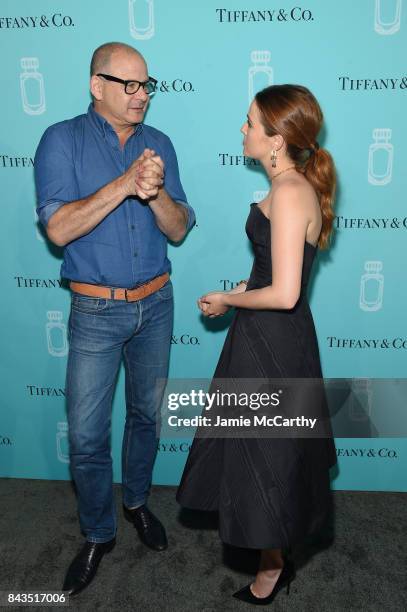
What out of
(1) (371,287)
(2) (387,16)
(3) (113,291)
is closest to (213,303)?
(3) (113,291)

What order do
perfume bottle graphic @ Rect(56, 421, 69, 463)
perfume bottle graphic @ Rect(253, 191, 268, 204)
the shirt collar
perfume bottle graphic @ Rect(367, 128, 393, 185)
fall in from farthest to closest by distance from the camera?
perfume bottle graphic @ Rect(56, 421, 69, 463) < perfume bottle graphic @ Rect(253, 191, 268, 204) < perfume bottle graphic @ Rect(367, 128, 393, 185) < the shirt collar

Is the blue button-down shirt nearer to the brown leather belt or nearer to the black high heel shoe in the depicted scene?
the brown leather belt

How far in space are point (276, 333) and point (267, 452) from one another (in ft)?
1.36

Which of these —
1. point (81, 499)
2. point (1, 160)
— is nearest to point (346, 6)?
point (1, 160)

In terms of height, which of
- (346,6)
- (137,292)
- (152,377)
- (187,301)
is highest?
(346,6)

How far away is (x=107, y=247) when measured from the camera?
87.3 inches

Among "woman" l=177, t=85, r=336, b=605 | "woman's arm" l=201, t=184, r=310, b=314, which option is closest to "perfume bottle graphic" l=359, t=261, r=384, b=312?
"woman" l=177, t=85, r=336, b=605

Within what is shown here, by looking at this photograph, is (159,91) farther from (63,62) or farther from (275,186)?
(275,186)

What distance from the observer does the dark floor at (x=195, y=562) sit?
226cm

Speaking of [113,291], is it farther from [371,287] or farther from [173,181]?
[371,287]

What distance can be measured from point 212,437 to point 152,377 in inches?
19.2

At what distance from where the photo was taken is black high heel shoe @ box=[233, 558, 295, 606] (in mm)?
2232

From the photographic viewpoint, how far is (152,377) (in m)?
2.50

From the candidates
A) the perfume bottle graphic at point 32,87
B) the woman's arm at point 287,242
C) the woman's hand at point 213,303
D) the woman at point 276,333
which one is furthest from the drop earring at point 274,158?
the perfume bottle graphic at point 32,87
